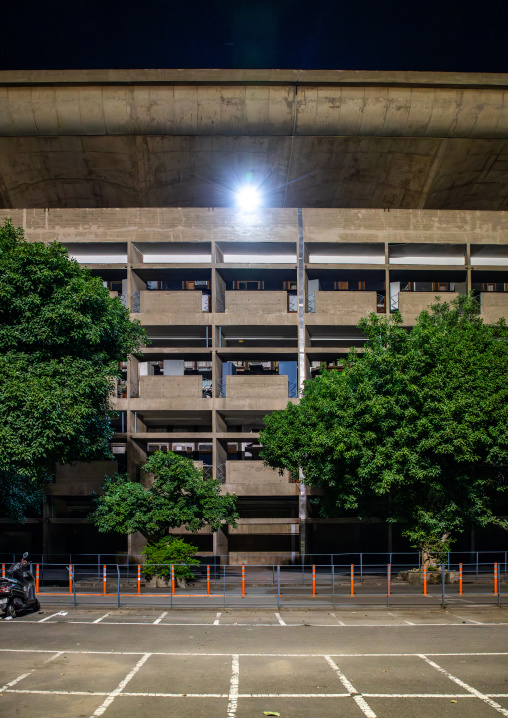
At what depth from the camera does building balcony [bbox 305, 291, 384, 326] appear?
121ft

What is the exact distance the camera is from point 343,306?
121 feet

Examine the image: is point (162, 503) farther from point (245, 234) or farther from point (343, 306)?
point (245, 234)

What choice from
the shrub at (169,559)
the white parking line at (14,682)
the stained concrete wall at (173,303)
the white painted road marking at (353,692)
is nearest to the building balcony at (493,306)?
the stained concrete wall at (173,303)

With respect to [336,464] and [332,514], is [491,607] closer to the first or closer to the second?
[336,464]

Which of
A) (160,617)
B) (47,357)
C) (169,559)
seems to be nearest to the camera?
(160,617)

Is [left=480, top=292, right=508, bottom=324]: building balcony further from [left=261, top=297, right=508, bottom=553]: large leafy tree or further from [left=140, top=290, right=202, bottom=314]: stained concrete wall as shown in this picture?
[left=140, top=290, right=202, bottom=314]: stained concrete wall

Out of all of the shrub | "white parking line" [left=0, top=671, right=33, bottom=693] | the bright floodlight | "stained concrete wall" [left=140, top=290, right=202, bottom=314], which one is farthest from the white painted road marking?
the bright floodlight

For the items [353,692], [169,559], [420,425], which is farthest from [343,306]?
[353,692]

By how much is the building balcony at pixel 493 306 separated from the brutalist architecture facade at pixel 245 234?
116 mm

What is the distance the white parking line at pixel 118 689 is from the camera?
909 cm

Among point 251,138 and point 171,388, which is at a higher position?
point 251,138

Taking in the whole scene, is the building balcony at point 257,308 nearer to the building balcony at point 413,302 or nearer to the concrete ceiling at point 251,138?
the building balcony at point 413,302

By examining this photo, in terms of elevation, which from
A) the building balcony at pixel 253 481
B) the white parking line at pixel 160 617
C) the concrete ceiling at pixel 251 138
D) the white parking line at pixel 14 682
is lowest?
the white parking line at pixel 160 617

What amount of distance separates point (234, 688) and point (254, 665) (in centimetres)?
163
